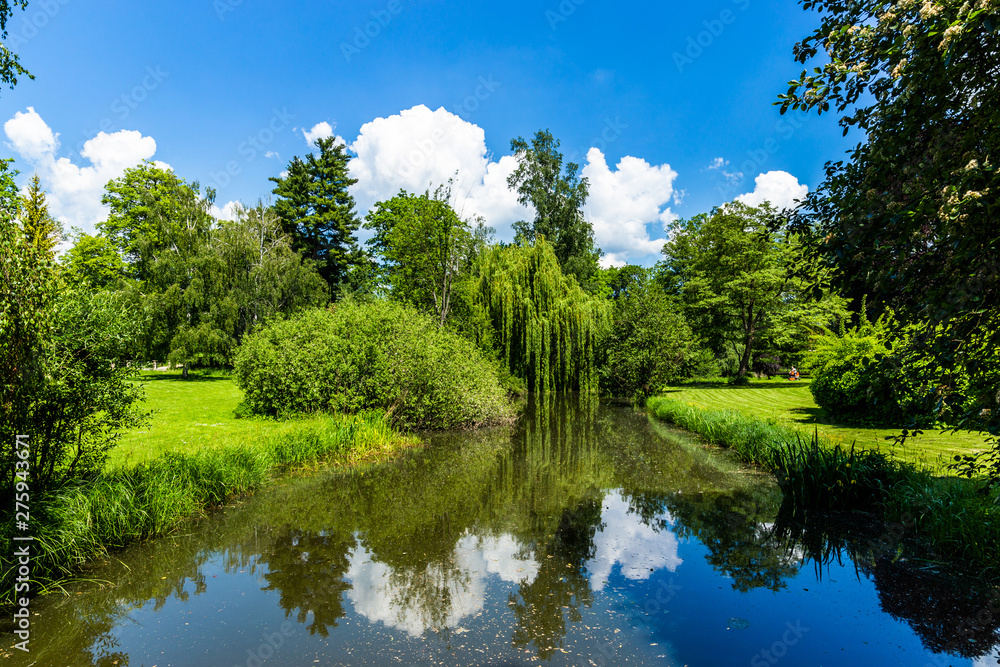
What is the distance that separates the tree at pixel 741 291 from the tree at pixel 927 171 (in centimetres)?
2415

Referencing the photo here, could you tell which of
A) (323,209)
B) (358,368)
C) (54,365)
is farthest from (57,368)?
(323,209)

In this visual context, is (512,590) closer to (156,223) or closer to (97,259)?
(156,223)

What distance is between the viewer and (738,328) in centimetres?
3095

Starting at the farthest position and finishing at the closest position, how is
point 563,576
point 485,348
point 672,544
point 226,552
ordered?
point 485,348 → point 672,544 → point 226,552 → point 563,576

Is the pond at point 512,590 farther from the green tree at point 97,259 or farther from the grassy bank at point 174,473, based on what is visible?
the green tree at point 97,259

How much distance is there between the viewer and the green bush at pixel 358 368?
12.9 metres

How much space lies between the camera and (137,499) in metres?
6.50

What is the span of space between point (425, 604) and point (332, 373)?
900cm

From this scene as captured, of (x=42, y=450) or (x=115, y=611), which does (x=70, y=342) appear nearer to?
(x=42, y=450)

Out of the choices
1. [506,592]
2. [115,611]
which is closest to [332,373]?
[115,611]

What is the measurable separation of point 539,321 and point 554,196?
14.6 metres

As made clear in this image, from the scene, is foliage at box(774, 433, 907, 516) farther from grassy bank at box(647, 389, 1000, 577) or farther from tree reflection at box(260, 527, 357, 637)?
tree reflection at box(260, 527, 357, 637)

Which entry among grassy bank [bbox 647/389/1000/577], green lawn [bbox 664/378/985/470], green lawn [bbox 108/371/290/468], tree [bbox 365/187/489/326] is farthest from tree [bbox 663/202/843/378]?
green lawn [bbox 108/371/290/468]

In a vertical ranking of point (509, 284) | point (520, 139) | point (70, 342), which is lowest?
point (70, 342)
